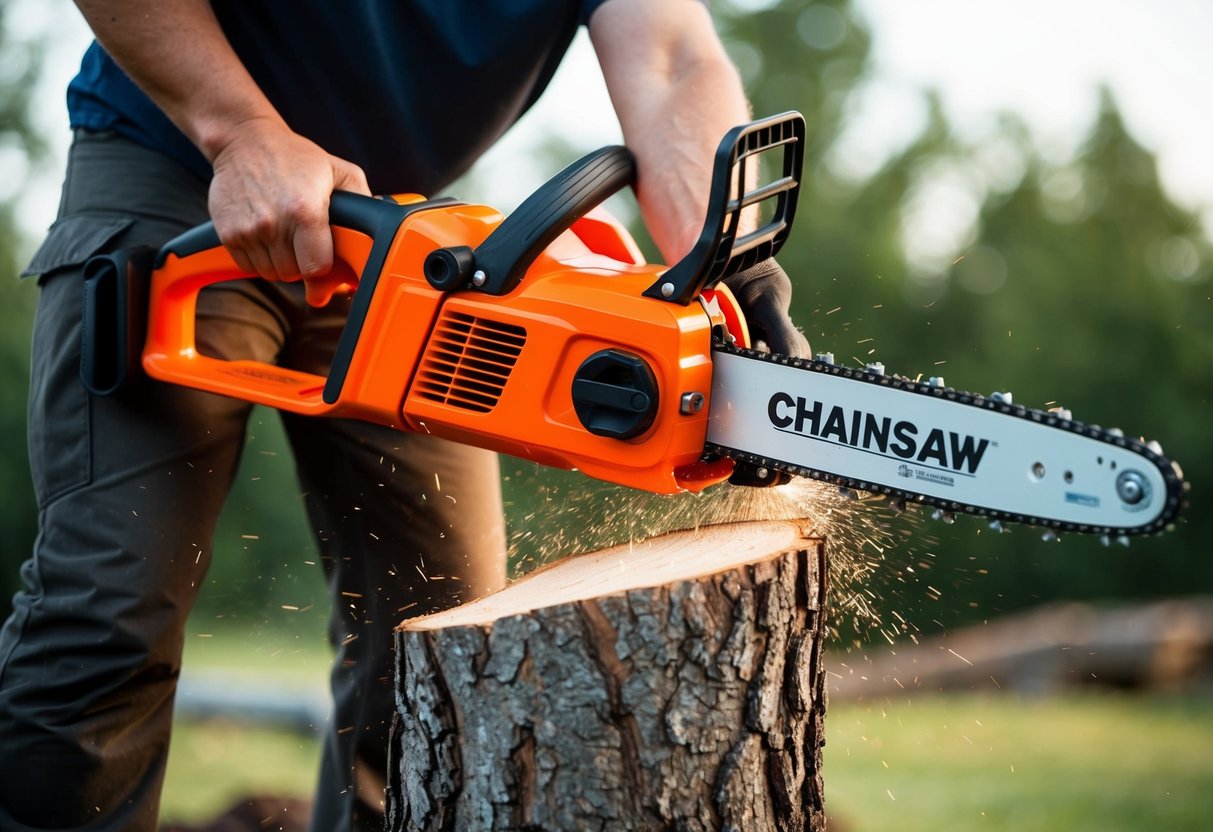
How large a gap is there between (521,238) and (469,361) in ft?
0.68

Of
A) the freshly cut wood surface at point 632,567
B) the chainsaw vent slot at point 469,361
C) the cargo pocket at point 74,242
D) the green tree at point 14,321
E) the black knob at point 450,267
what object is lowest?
the freshly cut wood surface at point 632,567

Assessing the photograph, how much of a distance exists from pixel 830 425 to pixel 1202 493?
14.5 metres

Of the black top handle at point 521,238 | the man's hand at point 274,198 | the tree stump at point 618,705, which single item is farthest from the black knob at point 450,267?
the tree stump at point 618,705

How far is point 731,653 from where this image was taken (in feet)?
4.73

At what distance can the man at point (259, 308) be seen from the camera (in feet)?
5.40

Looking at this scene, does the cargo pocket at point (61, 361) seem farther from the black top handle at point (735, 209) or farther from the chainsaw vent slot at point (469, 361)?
the black top handle at point (735, 209)

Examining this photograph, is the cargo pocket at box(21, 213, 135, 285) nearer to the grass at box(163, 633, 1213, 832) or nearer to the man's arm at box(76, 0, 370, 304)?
the man's arm at box(76, 0, 370, 304)

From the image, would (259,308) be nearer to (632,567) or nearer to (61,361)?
(61,361)

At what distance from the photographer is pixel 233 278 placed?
1865mm

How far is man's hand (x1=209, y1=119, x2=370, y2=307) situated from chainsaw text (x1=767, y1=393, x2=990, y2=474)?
758mm

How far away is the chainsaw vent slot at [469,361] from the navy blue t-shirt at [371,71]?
575 millimetres

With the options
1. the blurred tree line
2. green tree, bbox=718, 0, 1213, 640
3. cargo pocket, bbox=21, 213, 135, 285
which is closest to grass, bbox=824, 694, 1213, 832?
cargo pocket, bbox=21, 213, 135, 285

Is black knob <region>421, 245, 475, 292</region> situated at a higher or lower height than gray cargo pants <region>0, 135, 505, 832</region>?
higher

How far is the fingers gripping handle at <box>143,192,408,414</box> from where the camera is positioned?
1.70m
